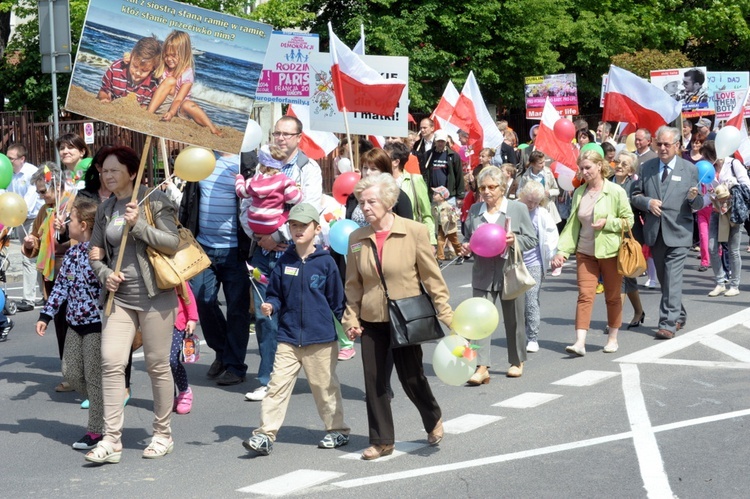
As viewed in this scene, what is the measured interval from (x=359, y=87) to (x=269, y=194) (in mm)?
3371

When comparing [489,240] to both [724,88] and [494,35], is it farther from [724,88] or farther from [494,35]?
[494,35]

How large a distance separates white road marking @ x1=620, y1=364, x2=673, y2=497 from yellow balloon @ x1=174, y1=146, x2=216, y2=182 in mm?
3129

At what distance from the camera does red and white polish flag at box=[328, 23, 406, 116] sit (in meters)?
11.4

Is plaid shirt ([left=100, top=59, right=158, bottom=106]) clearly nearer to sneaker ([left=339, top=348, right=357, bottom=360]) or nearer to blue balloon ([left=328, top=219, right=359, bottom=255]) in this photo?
blue balloon ([left=328, top=219, right=359, bottom=255])

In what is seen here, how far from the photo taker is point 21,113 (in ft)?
73.4

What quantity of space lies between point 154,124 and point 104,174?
447 mm

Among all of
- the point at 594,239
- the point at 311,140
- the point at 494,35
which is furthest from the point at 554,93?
the point at 594,239

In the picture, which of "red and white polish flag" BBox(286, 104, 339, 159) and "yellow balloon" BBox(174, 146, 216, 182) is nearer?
"yellow balloon" BBox(174, 146, 216, 182)

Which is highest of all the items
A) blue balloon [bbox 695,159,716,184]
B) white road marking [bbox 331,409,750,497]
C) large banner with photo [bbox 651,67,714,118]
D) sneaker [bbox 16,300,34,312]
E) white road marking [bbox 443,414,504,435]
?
large banner with photo [bbox 651,67,714,118]

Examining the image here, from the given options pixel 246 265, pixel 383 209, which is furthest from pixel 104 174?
pixel 246 265

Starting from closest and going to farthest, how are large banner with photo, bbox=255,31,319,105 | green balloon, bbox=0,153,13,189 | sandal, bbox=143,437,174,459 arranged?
sandal, bbox=143,437,174,459
green balloon, bbox=0,153,13,189
large banner with photo, bbox=255,31,319,105

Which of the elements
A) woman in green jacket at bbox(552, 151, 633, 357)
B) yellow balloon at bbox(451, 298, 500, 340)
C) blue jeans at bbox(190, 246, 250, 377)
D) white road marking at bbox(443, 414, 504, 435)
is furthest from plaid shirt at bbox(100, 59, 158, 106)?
woman in green jacket at bbox(552, 151, 633, 357)

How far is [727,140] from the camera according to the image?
518 inches

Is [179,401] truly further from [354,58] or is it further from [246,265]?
[354,58]
